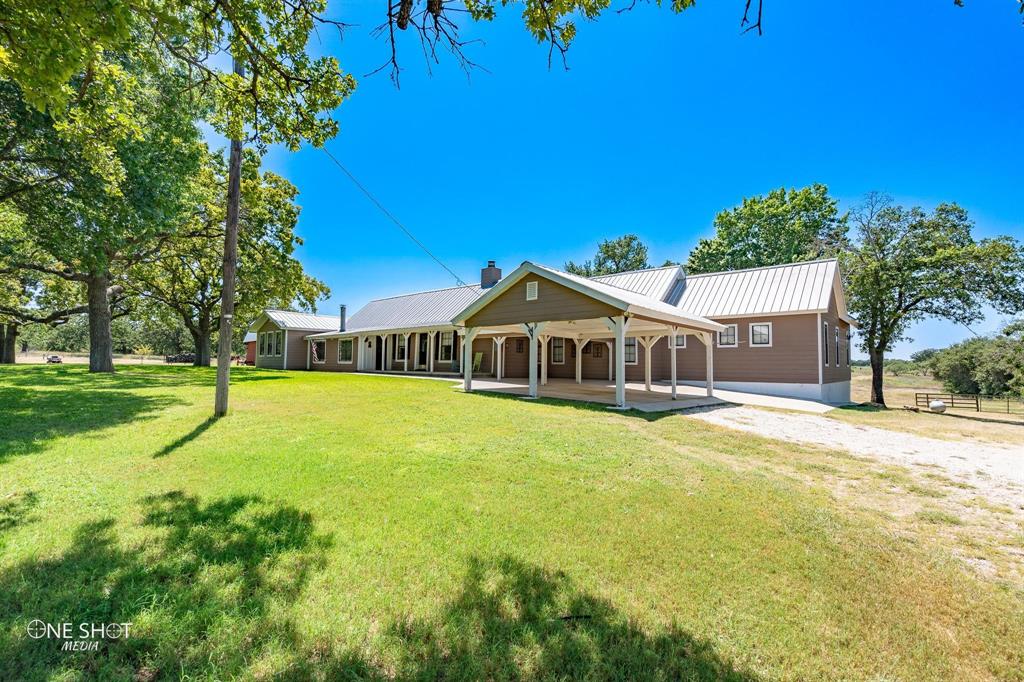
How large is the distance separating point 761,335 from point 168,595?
18.6 meters

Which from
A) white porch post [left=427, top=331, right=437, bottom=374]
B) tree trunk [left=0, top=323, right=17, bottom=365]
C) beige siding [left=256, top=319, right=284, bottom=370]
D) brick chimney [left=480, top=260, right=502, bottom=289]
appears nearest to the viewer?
white porch post [left=427, top=331, right=437, bottom=374]

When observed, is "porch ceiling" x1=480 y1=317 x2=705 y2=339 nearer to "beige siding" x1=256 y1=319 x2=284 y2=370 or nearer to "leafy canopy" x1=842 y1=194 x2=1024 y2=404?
"leafy canopy" x1=842 y1=194 x2=1024 y2=404

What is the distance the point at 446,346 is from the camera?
74.3 ft

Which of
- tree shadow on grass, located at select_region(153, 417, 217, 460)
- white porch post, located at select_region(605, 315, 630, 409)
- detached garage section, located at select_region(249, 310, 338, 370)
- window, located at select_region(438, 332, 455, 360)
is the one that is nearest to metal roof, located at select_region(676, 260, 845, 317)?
white porch post, located at select_region(605, 315, 630, 409)

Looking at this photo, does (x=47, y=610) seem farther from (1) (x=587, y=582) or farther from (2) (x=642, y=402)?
(2) (x=642, y=402)

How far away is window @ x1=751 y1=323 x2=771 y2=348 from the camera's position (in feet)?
54.0

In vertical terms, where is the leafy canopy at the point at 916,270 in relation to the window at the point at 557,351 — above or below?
above

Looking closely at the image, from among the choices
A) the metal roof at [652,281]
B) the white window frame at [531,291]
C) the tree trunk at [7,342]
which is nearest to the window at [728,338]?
the metal roof at [652,281]

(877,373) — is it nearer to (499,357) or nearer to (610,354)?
(610,354)

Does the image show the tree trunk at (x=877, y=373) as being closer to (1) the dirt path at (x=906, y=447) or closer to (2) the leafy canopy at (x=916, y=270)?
(2) the leafy canopy at (x=916, y=270)

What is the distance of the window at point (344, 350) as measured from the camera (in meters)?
26.8

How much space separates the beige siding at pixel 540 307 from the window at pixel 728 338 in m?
8.74

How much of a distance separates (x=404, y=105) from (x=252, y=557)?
8.55m

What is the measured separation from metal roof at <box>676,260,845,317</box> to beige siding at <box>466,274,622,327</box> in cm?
871
